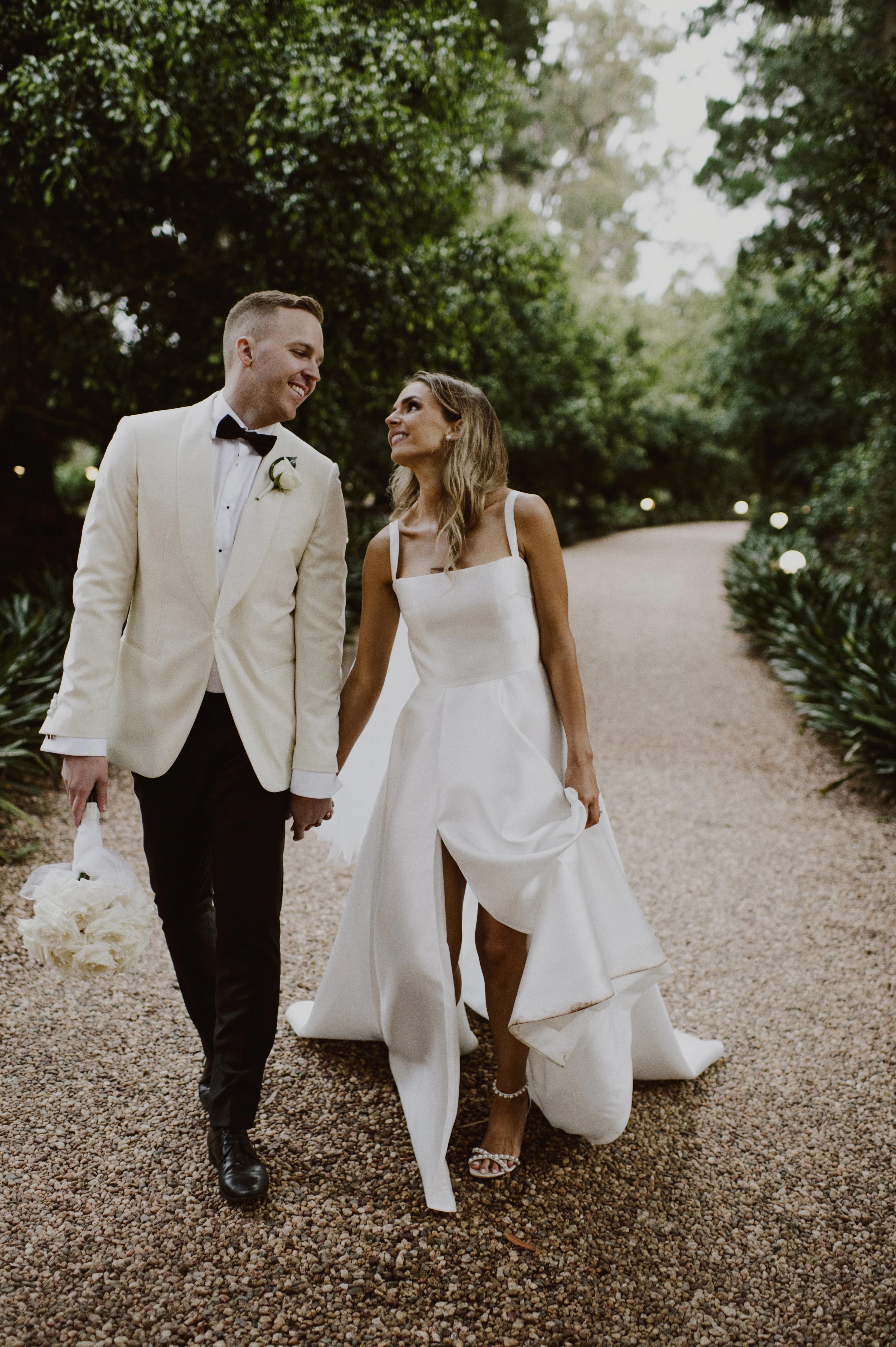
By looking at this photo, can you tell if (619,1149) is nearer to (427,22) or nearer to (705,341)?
(427,22)

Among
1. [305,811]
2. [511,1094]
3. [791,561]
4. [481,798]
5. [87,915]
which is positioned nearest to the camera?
[87,915]

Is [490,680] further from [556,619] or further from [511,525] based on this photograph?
[511,525]

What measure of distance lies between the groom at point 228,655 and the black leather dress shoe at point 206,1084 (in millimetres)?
204

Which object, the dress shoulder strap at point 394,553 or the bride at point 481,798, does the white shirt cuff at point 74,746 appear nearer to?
the bride at point 481,798

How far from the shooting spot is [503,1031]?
7.64ft

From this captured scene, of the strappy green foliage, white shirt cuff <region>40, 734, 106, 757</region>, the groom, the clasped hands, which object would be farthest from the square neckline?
the strappy green foliage

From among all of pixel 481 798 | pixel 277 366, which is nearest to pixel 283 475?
pixel 277 366

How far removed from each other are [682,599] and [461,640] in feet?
34.8

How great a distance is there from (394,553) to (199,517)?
0.59m

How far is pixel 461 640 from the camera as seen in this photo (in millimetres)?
2332

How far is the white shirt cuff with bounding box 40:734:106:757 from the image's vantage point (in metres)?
1.95

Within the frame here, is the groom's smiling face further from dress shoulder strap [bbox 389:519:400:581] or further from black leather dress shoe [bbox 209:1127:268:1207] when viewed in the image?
black leather dress shoe [bbox 209:1127:268:1207]

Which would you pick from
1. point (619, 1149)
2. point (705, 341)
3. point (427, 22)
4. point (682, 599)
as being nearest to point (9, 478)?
point (427, 22)

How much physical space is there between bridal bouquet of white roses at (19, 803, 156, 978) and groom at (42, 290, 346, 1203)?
0.35 ft
